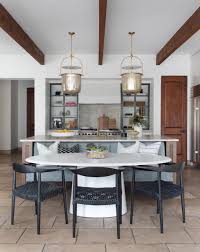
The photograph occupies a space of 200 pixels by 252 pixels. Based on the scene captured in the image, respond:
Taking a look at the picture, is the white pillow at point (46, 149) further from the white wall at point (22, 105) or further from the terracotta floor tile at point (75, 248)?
the white wall at point (22, 105)

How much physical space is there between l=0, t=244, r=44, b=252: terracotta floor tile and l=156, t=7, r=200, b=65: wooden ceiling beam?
4.03m

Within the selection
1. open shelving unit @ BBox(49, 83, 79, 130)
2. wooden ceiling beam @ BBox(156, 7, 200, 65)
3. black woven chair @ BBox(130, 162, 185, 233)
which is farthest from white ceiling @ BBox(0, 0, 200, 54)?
black woven chair @ BBox(130, 162, 185, 233)

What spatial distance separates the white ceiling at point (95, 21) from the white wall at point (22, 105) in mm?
4119

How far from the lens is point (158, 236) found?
114 inches

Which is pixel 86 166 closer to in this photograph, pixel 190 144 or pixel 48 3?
pixel 48 3

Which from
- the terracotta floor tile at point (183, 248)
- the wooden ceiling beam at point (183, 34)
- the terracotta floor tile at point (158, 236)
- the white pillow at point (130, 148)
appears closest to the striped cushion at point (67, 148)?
the white pillow at point (130, 148)

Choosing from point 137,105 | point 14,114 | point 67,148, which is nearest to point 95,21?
point 67,148

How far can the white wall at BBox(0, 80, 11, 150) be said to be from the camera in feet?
33.0

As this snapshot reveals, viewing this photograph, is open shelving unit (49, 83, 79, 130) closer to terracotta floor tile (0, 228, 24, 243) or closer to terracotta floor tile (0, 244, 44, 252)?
terracotta floor tile (0, 228, 24, 243)

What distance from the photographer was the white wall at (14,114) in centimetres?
1033

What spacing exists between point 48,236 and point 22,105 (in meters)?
8.80

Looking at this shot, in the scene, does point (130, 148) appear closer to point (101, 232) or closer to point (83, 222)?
point (83, 222)

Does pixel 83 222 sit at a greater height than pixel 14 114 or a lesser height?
lesser

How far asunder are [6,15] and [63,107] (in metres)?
3.72
